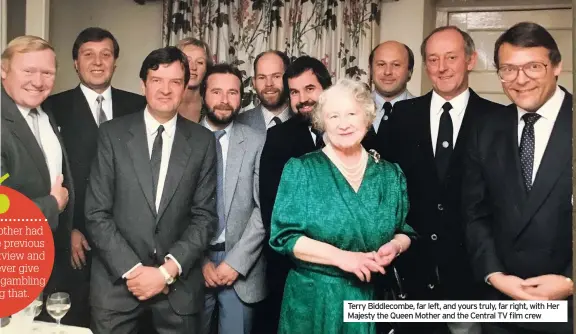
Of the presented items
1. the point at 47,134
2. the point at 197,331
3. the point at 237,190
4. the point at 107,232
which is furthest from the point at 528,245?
the point at 47,134

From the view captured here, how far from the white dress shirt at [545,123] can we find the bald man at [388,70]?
0.26 m

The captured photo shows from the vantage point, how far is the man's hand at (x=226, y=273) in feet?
4.45

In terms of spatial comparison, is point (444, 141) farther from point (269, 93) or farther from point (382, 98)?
point (269, 93)

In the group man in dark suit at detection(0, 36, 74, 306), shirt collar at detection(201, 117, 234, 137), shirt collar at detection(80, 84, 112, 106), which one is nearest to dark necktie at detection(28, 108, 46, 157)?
man in dark suit at detection(0, 36, 74, 306)

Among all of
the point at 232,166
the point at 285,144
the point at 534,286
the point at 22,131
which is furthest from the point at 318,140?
the point at 22,131

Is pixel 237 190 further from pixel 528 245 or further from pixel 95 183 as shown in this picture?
pixel 528 245

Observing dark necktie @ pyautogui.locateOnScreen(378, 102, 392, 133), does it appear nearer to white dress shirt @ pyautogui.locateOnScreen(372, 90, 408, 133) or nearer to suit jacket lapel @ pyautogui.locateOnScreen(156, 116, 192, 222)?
white dress shirt @ pyautogui.locateOnScreen(372, 90, 408, 133)

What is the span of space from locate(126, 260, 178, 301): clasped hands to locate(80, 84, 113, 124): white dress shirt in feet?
1.10

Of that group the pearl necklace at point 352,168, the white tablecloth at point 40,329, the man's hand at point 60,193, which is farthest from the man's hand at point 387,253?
the man's hand at point 60,193

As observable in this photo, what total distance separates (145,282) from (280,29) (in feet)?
2.00

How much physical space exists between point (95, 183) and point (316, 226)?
48 cm

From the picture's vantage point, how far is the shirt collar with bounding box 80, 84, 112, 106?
1.34m

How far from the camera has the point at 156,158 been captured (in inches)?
52.1

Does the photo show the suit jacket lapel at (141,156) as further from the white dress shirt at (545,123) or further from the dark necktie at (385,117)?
the white dress shirt at (545,123)
